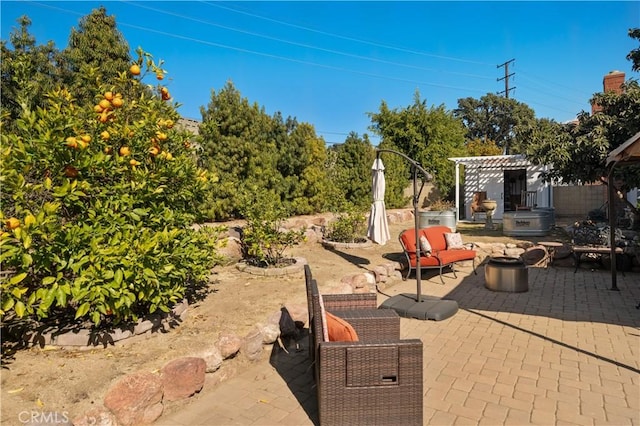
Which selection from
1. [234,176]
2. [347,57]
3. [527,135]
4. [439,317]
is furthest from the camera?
[347,57]

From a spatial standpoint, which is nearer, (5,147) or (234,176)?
(5,147)

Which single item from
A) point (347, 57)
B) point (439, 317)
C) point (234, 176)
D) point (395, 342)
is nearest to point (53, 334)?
point (395, 342)

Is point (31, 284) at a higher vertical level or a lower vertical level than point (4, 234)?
lower

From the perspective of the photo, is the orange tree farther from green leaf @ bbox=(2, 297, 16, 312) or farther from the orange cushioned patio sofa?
the orange cushioned patio sofa

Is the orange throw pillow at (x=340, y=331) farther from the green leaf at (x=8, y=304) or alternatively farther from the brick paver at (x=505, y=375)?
the green leaf at (x=8, y=304)

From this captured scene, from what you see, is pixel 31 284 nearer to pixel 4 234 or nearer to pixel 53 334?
pixel 53 334

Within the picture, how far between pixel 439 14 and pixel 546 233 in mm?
7314

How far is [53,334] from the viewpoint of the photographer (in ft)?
11.2

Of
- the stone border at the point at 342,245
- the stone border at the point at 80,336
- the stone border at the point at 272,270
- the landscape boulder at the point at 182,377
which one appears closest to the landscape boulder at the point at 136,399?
the landscape boulder at the point at 182,377

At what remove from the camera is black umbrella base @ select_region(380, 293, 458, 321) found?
5.15 meters

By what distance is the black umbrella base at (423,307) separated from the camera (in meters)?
5.15

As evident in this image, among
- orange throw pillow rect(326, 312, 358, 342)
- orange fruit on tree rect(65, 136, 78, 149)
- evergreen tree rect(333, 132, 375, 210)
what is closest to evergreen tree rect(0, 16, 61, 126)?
orange fruit on tree rect(65, 136, 78, 149)

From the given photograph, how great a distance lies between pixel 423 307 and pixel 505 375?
1872 millimetres
